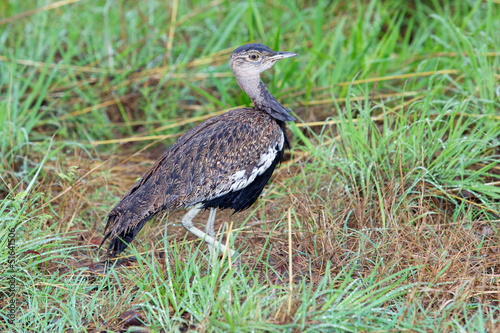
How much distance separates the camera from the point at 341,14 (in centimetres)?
683

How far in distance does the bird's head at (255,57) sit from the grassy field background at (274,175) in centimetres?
67


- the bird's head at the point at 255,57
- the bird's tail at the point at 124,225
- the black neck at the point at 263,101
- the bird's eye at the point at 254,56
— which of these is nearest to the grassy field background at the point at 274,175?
the bird's tail at the point at 124,225

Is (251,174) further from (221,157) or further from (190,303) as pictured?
(190,303)

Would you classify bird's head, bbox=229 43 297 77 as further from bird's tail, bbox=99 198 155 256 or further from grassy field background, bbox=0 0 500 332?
bird's tail, bbox=99 198 155 256

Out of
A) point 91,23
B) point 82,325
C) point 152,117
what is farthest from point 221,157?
point 91,23

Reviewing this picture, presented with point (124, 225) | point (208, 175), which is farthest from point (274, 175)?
point (124, 225)

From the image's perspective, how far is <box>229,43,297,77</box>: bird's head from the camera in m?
4.20

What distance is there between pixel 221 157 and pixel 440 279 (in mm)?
1626

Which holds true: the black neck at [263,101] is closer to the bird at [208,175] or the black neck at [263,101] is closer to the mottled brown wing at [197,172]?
the bird at [208,175]

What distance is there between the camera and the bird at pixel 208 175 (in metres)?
3.83

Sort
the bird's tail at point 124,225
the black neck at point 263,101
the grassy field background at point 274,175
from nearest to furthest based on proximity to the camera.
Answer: the grassy field background at point 274,175
the bird's tail at point 124,225
the black neck at point 263,101

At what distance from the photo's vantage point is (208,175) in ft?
12.7

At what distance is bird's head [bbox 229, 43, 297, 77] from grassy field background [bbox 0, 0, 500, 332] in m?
0.67

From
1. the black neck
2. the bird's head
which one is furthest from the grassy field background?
the bird's head
